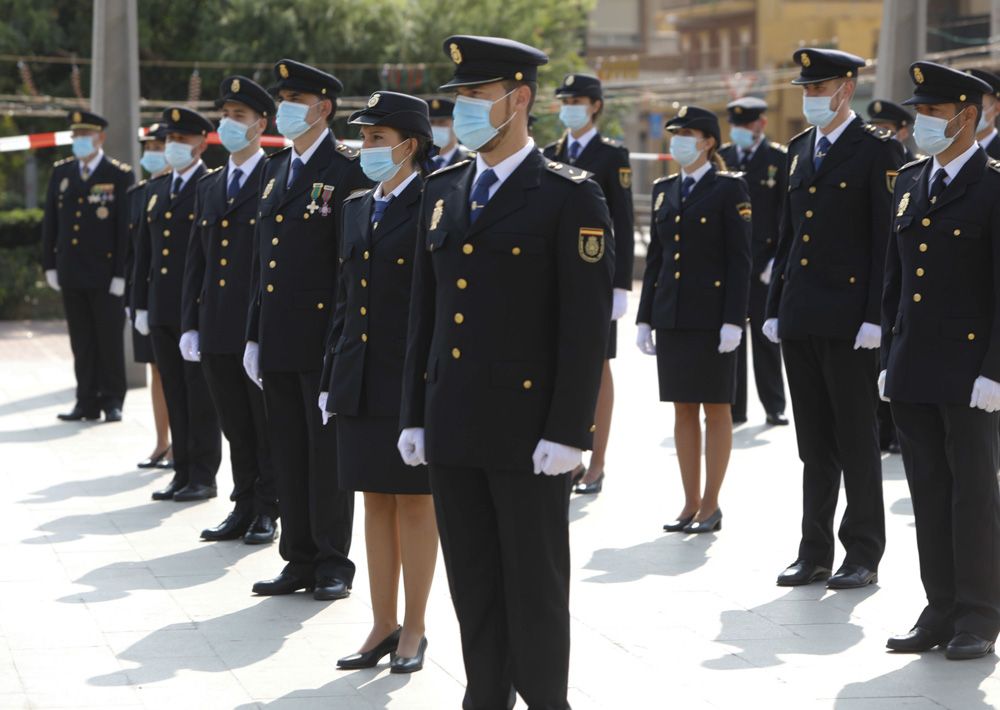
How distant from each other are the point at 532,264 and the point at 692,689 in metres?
1.88

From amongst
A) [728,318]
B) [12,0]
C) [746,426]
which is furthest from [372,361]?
[12,0]

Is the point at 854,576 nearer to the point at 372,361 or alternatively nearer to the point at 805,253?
the point at 805,253

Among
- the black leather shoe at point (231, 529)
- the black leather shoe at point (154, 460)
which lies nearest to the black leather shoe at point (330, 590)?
the black leather shoe at point (231, 529)

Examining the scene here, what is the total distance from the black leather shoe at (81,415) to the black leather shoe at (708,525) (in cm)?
598

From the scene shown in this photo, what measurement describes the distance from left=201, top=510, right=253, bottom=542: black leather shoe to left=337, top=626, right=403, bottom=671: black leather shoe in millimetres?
2451

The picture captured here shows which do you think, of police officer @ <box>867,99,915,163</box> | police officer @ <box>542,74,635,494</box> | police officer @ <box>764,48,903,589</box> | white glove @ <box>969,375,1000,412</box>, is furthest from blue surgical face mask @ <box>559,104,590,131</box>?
white glove @ <box>969,375,1000,412</box>

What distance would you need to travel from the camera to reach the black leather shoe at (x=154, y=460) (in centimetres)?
1098

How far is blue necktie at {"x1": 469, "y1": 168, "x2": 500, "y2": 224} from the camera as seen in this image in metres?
5.07

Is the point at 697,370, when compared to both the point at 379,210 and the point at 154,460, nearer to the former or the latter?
the point at 379,210

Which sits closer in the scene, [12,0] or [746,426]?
[746,426]

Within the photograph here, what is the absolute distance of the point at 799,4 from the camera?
55094 mm

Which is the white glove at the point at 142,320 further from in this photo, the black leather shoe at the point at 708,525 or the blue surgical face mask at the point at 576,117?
the black leather shoe at the point at 708,525

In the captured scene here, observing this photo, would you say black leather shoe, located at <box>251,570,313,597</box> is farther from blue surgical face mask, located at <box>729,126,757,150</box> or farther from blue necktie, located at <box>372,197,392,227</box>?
blue surgical face mask, located at <box>729,126,757,150</box>

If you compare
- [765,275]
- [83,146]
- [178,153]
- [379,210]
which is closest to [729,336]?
[379,210]
